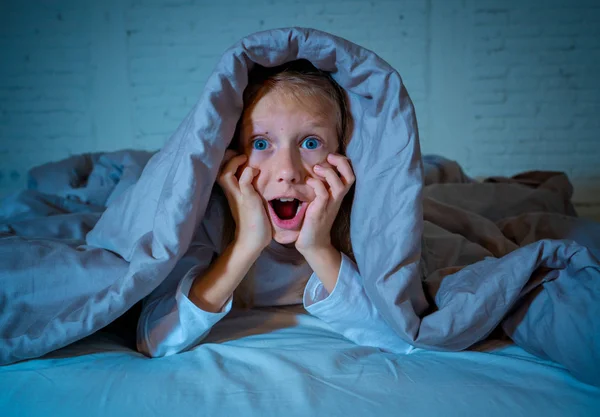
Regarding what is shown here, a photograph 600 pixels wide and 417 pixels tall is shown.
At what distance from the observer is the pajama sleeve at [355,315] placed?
2.66 feet

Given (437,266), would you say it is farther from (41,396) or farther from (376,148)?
(41,396)

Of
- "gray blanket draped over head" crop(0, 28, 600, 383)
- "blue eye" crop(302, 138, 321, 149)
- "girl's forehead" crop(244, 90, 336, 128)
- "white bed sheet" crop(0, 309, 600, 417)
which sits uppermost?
Result: "girl's forehead" crop(244, 90, 336, 128)

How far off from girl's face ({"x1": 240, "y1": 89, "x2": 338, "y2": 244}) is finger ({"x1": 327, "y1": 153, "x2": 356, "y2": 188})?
0.04 feet

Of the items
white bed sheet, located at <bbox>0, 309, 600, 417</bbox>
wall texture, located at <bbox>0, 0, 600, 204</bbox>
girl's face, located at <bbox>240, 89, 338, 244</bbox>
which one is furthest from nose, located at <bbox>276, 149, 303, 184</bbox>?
wall texture, located at <bbox>0, 0, 600, 204</bbox>

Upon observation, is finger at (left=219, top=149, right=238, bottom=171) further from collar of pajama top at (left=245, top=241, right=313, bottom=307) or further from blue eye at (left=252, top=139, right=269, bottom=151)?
collar of pajama top at (left=245, top=241, right=313, bottom=307)

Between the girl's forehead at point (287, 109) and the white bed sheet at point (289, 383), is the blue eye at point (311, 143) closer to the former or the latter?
the girl's forehead at point (287, 109)

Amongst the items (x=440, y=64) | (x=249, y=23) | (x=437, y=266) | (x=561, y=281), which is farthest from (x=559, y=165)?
(x=561, y=281)

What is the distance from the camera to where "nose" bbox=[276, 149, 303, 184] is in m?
0.81

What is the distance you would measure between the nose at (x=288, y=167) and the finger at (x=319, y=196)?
0.10 ft

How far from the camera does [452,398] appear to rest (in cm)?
64

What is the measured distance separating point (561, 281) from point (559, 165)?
275cm

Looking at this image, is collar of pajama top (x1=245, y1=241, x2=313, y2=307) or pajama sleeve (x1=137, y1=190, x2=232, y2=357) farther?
collar of pajama top (x1=245, y1=241, x2=313, y2=307)

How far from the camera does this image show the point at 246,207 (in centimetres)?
83

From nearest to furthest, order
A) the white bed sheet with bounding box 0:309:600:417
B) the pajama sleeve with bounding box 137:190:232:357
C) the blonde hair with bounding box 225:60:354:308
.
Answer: the white bed sheet with bounding box 0:309:600:417
the pajama sleeve with bounding box 137:190:232:357
the blonde hair with bounding box 225:60:354:308
